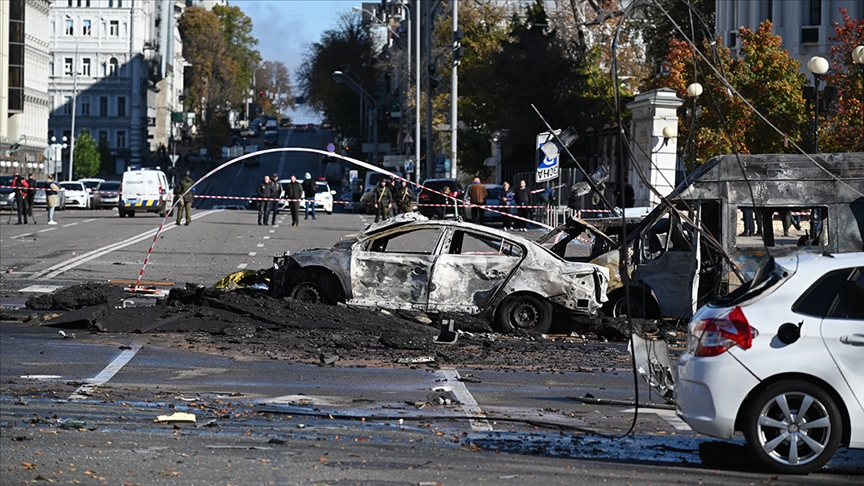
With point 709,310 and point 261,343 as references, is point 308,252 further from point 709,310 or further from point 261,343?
point 709,310

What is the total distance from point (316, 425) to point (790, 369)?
338cm

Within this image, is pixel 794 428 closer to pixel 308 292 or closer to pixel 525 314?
pixel 525 314

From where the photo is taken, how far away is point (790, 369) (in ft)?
26.1

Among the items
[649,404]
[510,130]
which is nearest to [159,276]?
[649,404]

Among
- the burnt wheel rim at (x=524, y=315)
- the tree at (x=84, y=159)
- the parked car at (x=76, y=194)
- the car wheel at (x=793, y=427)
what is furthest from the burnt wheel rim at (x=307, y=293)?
the tree at (x=84, y=159)

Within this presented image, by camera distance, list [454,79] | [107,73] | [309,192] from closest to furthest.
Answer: [309,192]
[454,79]
[107,73]

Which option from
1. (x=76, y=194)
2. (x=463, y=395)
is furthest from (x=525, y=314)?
(x=76, y=194)

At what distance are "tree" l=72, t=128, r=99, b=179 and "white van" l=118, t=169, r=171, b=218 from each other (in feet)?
195

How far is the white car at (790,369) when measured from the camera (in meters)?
7.92

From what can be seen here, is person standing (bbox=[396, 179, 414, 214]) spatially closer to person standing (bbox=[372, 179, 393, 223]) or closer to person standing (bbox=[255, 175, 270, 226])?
person standing (bbox=[372, 179, 393, 223])

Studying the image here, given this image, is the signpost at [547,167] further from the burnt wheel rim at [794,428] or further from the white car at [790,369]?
the burnt wheel rim at [794,428]

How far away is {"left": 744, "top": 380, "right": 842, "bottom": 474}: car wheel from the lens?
7906mm

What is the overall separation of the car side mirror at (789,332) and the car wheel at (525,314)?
24.5 ft

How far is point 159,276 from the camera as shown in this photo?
23.2m
